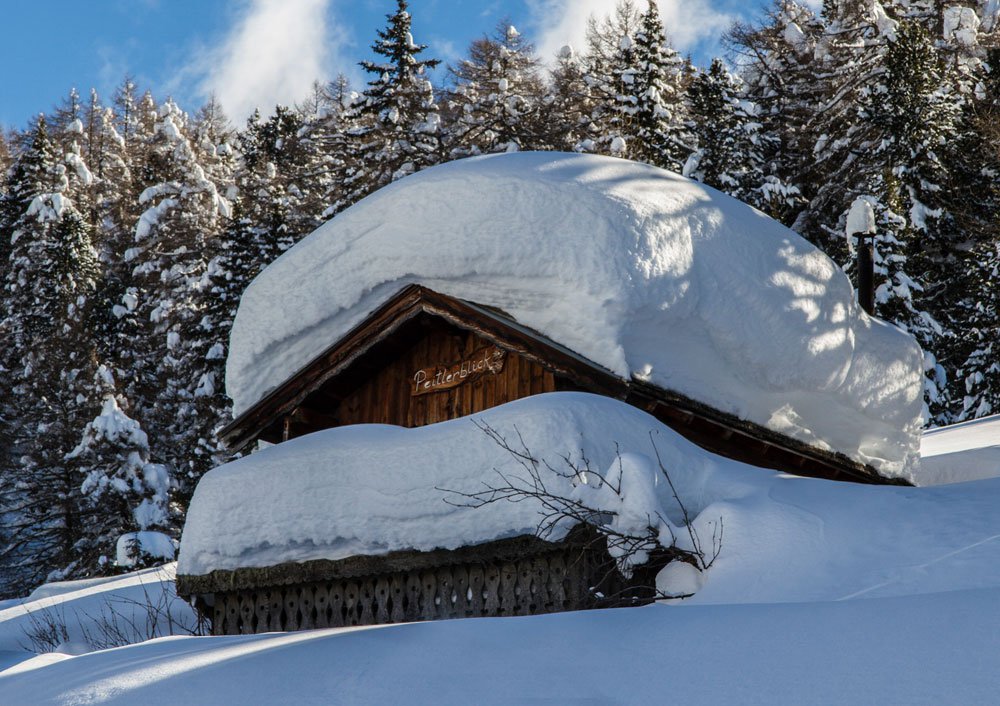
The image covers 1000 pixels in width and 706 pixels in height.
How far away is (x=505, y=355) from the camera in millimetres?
9602

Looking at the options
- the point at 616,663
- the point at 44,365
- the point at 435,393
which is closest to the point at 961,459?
the point at 435,393

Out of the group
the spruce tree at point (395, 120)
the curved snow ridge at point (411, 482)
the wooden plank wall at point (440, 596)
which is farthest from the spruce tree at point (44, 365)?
the curved snow ridge at point (411, 482)

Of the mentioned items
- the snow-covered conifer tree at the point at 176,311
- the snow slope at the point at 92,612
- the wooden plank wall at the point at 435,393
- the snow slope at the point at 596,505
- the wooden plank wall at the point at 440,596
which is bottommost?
the snow slope at the point at 92,612

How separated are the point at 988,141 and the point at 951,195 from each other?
2431 mm

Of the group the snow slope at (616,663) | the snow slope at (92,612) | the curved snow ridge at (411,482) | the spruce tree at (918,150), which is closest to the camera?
the snow slope at (616,663)

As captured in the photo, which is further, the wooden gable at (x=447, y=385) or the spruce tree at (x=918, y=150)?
the spruce tree at (x=918, y=150)

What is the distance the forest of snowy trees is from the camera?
966 inches

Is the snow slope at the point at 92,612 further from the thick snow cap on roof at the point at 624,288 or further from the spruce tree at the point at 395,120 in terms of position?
the spruce tree at the point at 395,120

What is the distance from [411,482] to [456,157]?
2048cm

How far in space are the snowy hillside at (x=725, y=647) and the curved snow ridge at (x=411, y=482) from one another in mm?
1021

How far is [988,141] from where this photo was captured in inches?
904

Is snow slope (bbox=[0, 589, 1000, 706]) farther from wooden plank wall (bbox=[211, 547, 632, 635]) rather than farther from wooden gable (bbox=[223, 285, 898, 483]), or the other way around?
wooden gable (bbox=[223, 285, 898, 483])

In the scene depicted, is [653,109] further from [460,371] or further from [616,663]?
[616,663]

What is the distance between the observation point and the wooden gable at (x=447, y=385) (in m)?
8.59
